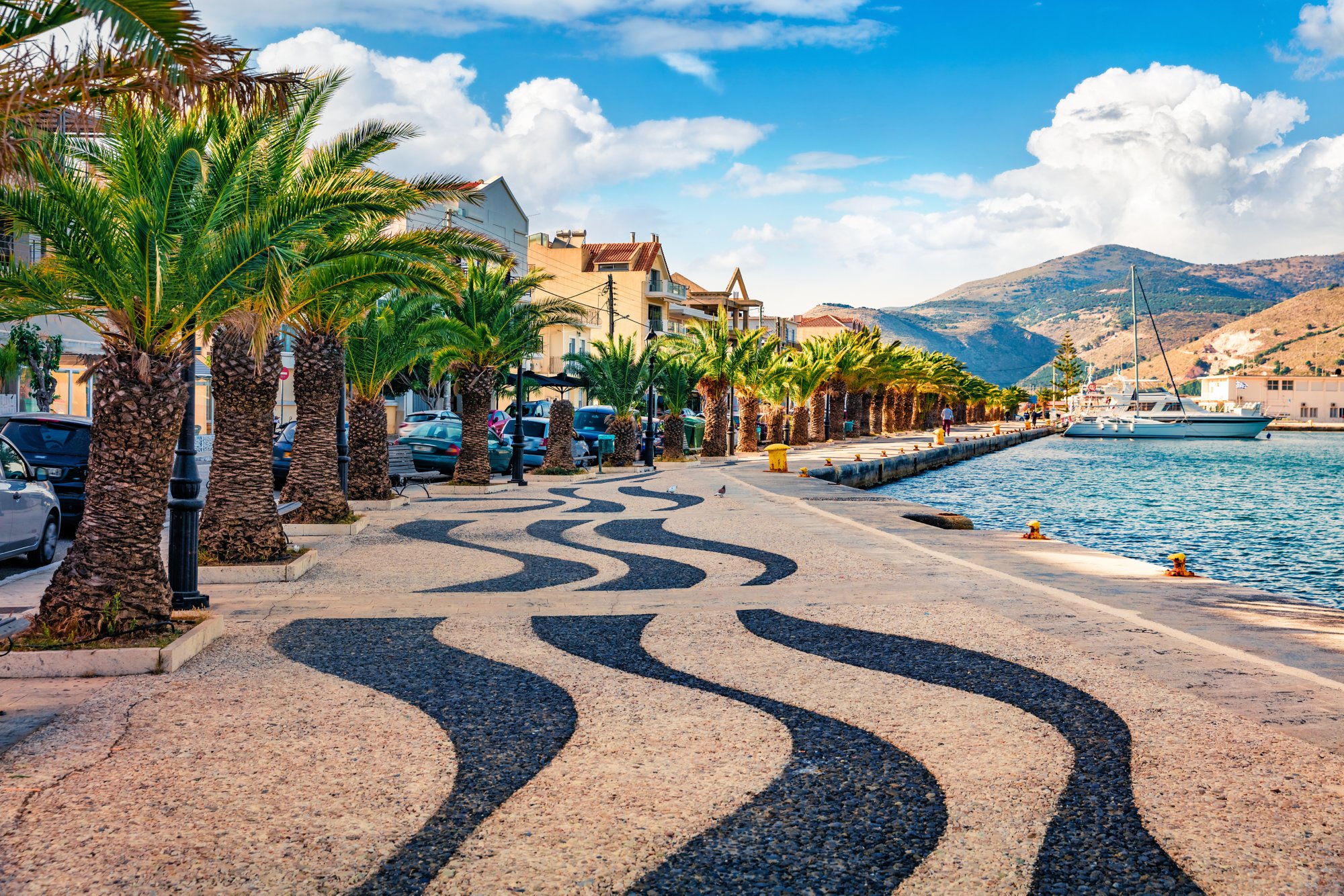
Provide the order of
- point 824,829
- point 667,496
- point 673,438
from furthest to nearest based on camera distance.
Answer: point 673,438
point 667,496
point 824,829

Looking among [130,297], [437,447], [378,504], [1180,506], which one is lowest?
[1180,506]

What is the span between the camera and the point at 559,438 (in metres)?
27.7

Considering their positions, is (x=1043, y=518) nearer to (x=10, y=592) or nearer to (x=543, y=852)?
(x=10, y=592)

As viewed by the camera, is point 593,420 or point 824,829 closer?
point 824,829

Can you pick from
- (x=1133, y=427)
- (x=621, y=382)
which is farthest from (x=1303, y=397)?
(x=621, y=382)

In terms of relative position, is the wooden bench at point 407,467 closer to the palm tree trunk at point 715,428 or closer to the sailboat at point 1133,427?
the palm tree trunk at point 715,428

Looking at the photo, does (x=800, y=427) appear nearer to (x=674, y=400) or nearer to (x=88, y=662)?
(x=674, y=400)

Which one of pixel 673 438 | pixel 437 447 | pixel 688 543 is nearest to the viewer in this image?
pixel 688 543

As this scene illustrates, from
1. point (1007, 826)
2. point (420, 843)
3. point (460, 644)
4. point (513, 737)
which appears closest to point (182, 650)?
point (460, 644)

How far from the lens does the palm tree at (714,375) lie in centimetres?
4147

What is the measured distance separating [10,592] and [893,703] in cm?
827

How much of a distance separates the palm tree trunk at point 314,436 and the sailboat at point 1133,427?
95.3 m

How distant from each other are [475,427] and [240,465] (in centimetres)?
1284

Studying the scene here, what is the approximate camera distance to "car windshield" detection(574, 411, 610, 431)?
36875mm
